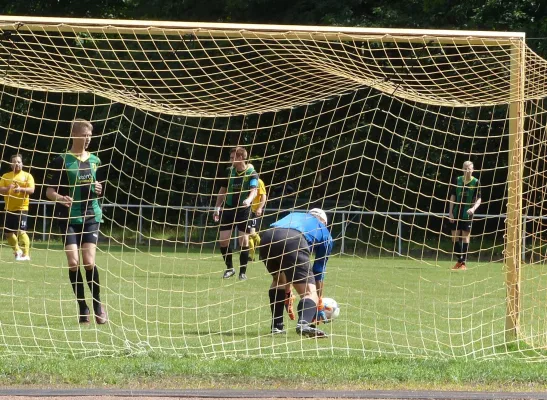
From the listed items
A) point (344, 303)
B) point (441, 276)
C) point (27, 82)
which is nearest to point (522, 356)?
point (344, 303)

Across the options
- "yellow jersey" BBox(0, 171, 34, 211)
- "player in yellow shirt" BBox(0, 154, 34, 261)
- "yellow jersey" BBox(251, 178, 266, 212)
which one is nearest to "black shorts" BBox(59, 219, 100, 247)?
"yellow jersey" BBox(0, 171, 34, 211)

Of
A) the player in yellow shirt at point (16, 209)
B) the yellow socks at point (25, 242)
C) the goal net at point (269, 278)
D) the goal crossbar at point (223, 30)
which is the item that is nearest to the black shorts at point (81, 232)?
the goal net at point (269, 278)

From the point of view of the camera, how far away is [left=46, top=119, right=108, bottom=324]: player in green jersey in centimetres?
953

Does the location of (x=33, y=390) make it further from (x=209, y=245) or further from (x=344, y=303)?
(x=209, y=245)

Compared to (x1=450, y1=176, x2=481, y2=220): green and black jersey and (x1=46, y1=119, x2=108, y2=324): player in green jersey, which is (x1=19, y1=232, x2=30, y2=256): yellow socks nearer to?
(x1=450, y1=176, x2=481, y2=220): green and black jersey

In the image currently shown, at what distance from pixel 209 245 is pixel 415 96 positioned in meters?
13.2

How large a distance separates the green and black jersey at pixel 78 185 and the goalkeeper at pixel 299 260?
5.30 ft

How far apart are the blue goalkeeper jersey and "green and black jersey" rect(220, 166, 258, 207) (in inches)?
177

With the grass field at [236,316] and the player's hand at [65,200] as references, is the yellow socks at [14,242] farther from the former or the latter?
the player's hand at [65,200]

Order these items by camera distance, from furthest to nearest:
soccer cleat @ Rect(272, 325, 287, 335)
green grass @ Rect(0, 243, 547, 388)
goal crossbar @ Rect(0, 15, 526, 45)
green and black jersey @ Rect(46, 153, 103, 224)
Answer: green and black jersey @ Rect(46, 153, 103, 224), soccer cleat @ Rect(272, 325, 287, 335), goal crossbar @ Rect(0, 15, 526, 45), green grass @ Rect(0, 243, 547, 388)

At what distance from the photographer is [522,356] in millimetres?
8422

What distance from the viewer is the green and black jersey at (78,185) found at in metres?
9.61

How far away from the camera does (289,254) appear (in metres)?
9.09

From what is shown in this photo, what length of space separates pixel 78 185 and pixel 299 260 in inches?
84.2
